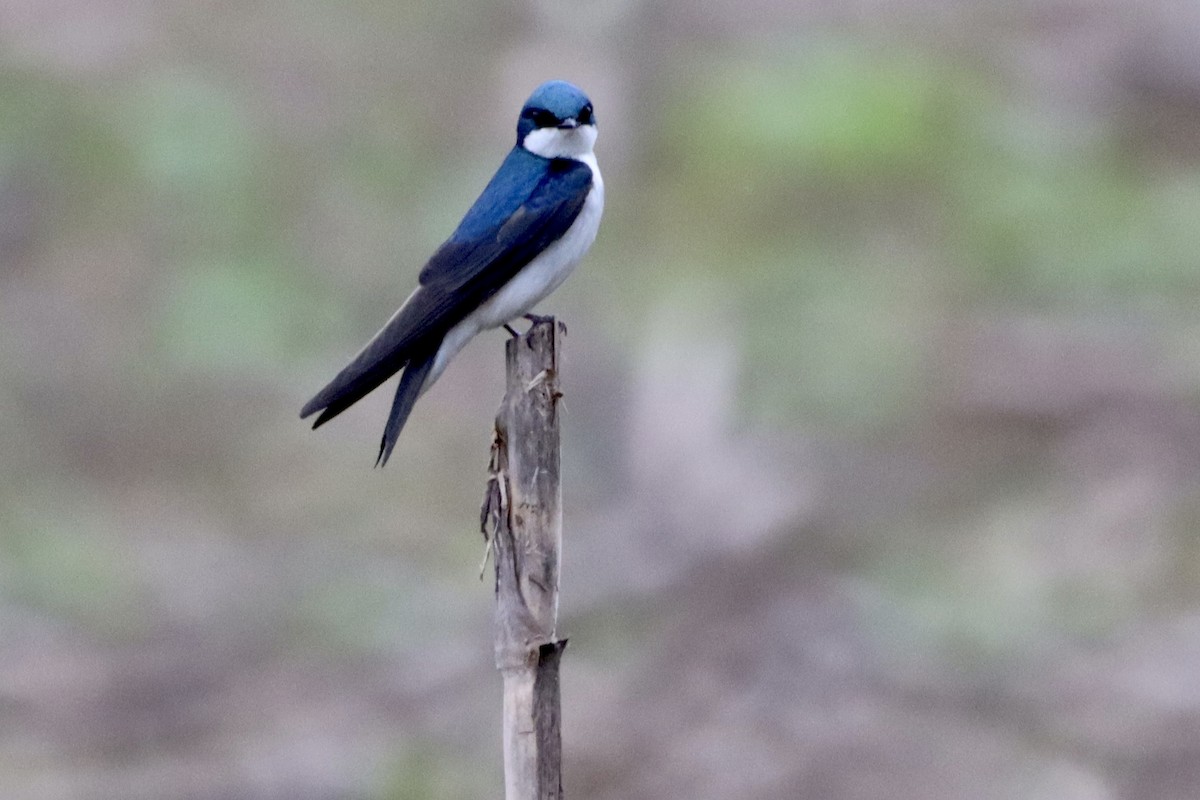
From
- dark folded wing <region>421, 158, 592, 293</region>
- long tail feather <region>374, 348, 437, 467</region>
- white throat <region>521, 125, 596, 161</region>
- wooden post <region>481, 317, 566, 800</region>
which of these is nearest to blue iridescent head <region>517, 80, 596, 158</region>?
white throat <region>521, 125, 596, 161</region>

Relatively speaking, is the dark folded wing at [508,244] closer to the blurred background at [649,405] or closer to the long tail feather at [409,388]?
the long tail feather at [409,388]

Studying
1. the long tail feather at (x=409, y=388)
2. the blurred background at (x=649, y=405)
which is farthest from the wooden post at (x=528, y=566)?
the blurred background at (x=649, y=405)

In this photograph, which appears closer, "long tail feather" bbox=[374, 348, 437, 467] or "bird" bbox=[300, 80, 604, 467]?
"long tail feather" bbox=[374, 348, 437, 467]

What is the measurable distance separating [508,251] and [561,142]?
45cm

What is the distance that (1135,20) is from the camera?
45.4ft

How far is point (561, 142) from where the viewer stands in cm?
493

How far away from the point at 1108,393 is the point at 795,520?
2056 mm

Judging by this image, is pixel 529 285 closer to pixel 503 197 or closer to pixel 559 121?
pixel 503 197

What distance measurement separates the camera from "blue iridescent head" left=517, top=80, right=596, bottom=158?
4.88 meters

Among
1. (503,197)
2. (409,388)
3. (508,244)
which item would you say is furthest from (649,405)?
(409,388)

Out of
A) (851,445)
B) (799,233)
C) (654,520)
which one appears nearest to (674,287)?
(799,233)

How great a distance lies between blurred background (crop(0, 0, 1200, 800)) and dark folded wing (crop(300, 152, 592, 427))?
273 cm

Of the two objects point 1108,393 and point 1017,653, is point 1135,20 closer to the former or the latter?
point 1108,393

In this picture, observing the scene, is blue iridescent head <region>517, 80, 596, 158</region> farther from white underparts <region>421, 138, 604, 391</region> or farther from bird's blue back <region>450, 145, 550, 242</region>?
white underparts <region>421, 138, 604, 391</region>
